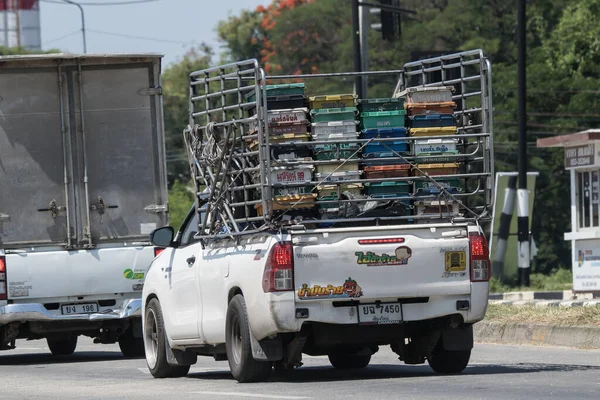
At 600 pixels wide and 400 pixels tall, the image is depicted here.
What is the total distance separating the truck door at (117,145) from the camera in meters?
17.1

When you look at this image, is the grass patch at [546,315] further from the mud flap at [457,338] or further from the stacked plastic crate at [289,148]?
the stacked plastic crate at [289,148]

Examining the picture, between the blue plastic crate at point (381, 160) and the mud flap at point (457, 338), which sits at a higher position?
the blue plastic crate at point (381, 160)

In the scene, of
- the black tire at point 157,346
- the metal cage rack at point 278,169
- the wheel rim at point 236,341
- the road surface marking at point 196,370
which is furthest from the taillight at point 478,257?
the road surface marking at point 196,370

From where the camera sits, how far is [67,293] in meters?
16.6

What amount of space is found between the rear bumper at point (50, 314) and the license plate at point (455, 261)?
5794 mm

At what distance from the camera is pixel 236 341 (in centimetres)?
1225

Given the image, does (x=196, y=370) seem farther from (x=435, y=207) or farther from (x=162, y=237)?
(x=435, y=207)

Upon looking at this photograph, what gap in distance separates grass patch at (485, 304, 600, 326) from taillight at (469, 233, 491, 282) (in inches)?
192

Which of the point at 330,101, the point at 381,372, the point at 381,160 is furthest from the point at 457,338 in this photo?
the point at 330,101

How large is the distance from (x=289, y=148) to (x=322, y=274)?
113 cm

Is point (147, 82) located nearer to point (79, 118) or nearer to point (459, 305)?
point (79, 118)

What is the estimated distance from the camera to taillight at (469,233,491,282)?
1192cm

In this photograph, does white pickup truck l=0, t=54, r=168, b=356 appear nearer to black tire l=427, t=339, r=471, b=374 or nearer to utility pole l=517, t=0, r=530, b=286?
black tire l=427, t=339, r=471, b=374

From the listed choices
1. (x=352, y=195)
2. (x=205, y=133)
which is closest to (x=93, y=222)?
(x=205, y=133)
